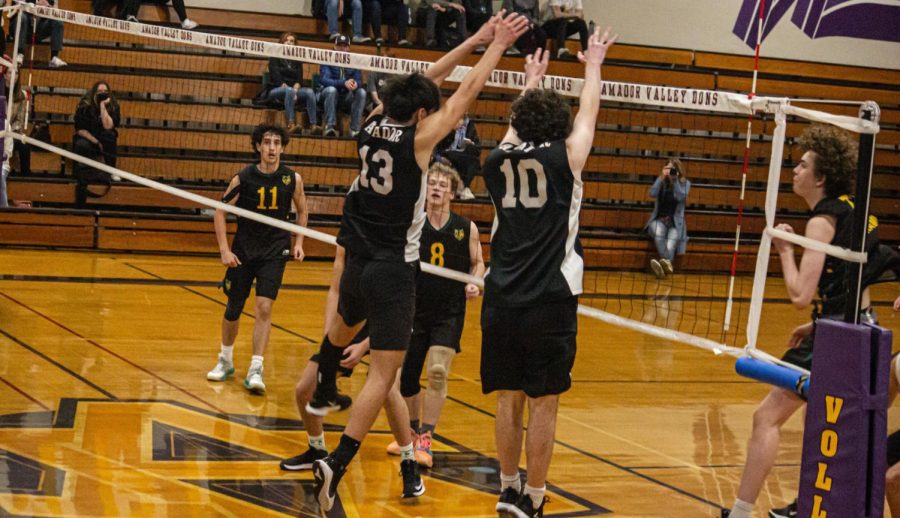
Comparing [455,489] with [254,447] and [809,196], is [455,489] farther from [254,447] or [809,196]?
[809,196]

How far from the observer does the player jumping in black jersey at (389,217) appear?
5.36m

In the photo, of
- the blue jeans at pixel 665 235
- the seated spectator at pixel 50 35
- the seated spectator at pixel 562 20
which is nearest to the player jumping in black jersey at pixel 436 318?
the blue jeans at pixel 665 235

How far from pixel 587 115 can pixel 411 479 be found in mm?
2230

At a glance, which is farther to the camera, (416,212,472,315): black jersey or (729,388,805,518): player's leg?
(416,212,472,315): black jersey

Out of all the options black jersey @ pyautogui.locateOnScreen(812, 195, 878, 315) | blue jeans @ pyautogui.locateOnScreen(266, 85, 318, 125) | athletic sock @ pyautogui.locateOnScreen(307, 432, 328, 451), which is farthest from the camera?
blue jeans @ pyautogui.locateOnScreen(266, 85, 318, 125)

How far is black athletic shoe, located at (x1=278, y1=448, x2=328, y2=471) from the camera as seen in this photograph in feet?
21.0

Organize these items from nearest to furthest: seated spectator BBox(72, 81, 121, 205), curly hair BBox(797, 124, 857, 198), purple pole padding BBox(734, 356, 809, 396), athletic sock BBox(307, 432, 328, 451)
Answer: purple pole padding BBox(734, 356, 809, 396)
curly hair BBox(797, 124, 857, 198)
athletic sock BBox(307, 432, 328, 451)
seated spectator BBox(72, 81, 121, 205)

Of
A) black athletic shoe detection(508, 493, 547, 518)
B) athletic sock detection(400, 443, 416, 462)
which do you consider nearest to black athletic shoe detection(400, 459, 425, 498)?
athletic sock detection(400, 443, 416, 462)

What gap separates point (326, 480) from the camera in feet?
17.3

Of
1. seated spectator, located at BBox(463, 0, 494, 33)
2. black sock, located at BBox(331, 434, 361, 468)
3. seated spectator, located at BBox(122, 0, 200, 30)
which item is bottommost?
black sock, located at BBox(331, 434, 361, 468)

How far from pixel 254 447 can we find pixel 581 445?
2.11 m

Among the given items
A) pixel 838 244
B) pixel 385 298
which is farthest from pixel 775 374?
pixel 385 298

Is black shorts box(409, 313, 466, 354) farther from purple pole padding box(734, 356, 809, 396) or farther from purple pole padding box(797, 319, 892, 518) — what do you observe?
purple pole padding box(797, 319, 892, 518)

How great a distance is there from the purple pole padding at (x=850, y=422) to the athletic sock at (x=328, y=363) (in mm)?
2527
